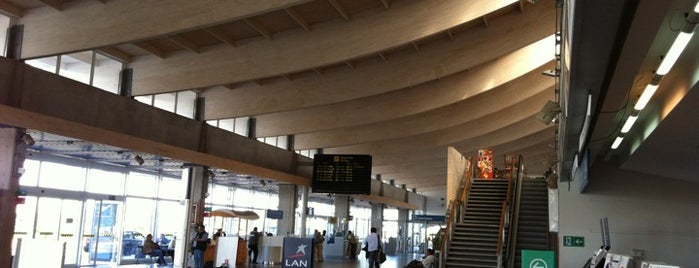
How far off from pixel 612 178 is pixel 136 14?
1145cm

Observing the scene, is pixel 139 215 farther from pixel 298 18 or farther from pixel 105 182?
pixel 298 18

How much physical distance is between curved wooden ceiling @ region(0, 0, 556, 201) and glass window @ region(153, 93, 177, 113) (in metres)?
0.88

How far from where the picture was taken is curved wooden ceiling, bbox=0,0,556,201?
10289 millimetres

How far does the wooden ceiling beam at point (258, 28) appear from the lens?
1223 centimetres

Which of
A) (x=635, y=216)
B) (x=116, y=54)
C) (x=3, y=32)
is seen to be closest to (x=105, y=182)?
(x=116, y=54)

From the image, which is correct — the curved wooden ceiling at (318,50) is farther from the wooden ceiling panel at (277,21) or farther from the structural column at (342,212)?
the structural column at (342,212)

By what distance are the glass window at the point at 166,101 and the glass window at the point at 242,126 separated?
3.19 meters

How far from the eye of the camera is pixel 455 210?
16.3 m

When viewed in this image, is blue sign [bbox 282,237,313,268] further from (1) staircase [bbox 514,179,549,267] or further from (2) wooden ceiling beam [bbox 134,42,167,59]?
(1) staircase [bbox 514,179,549,267]

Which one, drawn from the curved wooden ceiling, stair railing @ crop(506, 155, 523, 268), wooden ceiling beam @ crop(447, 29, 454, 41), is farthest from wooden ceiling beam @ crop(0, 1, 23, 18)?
stair railing @ crop(506, 155, 523, 268)

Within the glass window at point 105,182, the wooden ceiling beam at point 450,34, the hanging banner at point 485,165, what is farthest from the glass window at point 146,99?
the hanging banner at point 485,165

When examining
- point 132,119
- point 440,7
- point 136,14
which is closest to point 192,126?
point 132,119

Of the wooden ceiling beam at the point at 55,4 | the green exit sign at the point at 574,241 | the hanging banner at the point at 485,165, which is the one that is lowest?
the green exit sign at the point at 574,241

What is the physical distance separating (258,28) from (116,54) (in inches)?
134
